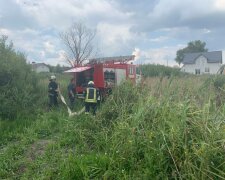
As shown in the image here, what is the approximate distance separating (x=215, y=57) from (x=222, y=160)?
5685cm

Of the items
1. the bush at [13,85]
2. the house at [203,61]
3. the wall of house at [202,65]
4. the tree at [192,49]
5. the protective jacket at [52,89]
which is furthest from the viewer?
the tree at [192,49]

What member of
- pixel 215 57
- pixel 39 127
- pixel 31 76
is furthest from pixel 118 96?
pixel 215 57

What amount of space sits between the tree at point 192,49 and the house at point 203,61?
1414 centimetres

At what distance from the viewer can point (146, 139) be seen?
19.6 ft

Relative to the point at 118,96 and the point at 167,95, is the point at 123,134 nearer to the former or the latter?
the point at 167,95

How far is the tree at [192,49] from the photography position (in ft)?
251

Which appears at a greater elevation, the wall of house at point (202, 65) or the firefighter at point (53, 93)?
the wall of house at point (202, 65)

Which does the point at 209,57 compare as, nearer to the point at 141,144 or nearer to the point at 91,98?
the point at 91,98

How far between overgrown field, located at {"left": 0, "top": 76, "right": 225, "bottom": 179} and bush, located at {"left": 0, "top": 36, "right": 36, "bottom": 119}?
3417 millimetres

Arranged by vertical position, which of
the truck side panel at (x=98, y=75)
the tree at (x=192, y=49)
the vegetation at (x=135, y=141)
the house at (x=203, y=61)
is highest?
the tree at (x=192, y=49)

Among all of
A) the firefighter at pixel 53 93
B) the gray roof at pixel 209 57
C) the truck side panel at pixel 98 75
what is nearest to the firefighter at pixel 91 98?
the truck side panel at pixel 98 75

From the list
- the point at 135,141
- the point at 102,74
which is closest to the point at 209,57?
the point at 102,74

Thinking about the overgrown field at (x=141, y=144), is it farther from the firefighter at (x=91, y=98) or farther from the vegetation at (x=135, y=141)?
the firefighter at (x=91, y=98)

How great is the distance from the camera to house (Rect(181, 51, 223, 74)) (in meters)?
A: 57.8
